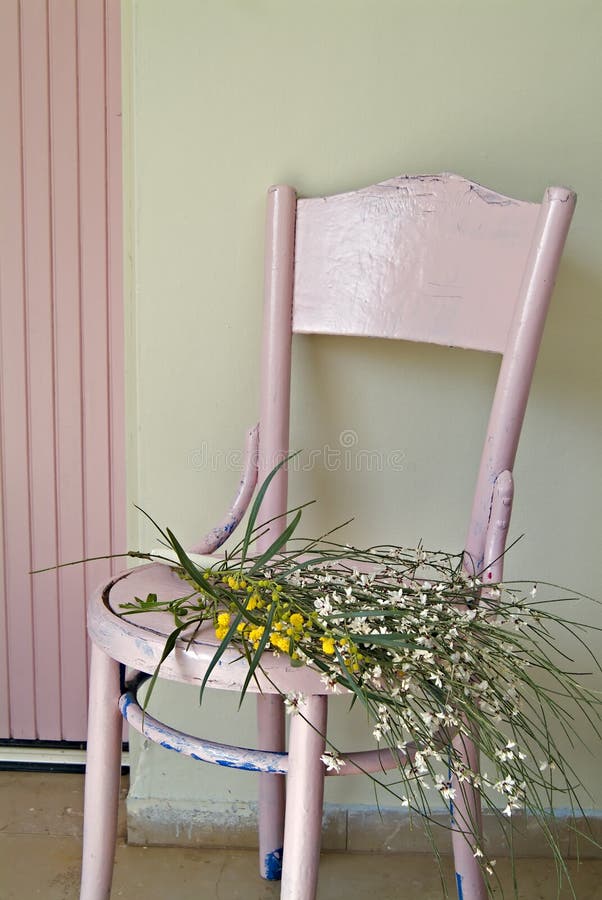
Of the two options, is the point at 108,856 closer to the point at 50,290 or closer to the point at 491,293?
the point at 491,293

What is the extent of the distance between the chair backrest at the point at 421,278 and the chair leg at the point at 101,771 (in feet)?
0.96

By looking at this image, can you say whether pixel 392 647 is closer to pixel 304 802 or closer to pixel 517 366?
pixel 304 802

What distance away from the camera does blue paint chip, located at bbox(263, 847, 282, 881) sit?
1.16m

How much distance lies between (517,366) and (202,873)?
2.93 feet

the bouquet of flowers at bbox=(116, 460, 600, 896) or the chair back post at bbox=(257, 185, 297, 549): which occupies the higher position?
the chair back post at bbox=(257, 185, 297, 549)

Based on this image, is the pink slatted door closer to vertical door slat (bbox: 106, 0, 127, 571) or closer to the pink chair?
vertical door slat (bbox: 106, 0, 127, 571)

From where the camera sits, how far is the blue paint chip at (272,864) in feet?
3.81

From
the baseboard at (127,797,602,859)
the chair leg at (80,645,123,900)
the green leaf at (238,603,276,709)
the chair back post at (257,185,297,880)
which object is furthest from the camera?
the baseboard at (127,797,602,859)

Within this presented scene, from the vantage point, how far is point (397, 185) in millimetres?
1002

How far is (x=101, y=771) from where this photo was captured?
2.68 ft

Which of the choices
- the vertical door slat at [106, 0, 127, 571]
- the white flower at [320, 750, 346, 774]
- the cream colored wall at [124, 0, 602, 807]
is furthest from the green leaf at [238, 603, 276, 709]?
the vertical door slat at [106, 0, 127, 571]

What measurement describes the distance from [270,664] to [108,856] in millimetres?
328

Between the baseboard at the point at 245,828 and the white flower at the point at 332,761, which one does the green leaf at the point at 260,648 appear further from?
the baseboard at the point at 245,828

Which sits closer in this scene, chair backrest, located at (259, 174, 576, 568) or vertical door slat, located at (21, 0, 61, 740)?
chair backrest, located at (259, 174, 576, 568)
